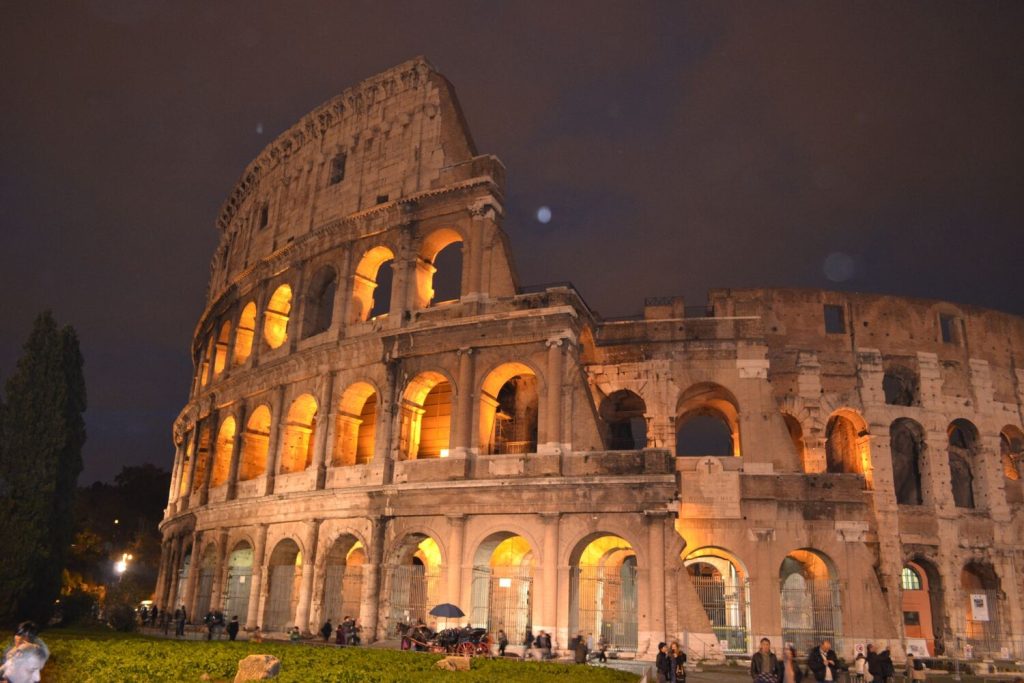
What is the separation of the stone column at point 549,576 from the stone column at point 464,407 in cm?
277

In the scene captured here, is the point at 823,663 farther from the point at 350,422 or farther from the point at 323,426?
the point at 323,426

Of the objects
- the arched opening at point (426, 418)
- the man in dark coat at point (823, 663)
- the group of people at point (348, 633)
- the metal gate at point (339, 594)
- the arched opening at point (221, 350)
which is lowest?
the group of people at point (348, 633)

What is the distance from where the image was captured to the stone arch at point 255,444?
81.6 feet

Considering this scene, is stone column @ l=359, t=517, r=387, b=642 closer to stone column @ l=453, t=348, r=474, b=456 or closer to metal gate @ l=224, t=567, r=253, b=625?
stone column @ l=453, t=348, r=474, b=456

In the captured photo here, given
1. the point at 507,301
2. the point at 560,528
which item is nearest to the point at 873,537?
the point at 560,528

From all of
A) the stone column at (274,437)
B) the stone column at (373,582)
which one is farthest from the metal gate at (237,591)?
the stone column at (373,582)

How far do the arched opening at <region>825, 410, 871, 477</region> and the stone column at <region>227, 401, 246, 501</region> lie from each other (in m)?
18.5

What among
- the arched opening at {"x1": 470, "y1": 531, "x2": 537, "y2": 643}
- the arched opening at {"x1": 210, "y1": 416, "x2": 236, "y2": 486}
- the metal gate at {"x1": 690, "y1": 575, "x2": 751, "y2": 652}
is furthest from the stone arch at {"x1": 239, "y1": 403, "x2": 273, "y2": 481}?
the metal gate at {"x1": 690, "y1": 575, "x2": 751, "y2": 652}

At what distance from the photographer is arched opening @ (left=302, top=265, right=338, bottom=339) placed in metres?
24.8

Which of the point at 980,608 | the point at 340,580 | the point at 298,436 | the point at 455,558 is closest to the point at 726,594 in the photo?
the point at 980,608

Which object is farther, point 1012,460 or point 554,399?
point 1012,460

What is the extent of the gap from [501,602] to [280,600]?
655 centimetres

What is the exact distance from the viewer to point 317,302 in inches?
993

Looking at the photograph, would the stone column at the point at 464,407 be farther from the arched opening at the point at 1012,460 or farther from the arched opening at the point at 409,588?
the arched opening at the point at 1012,460
